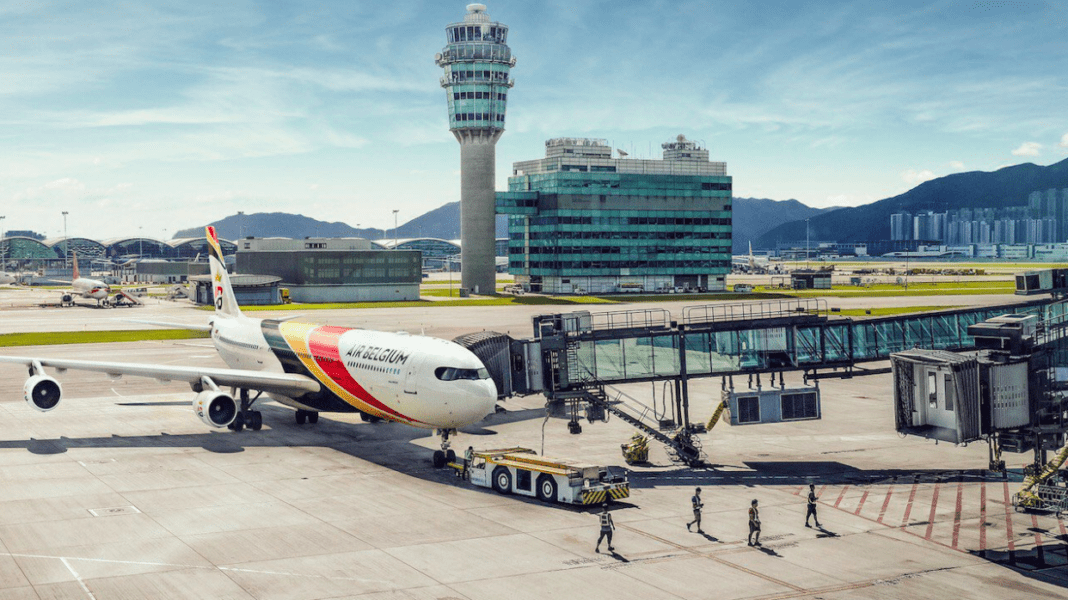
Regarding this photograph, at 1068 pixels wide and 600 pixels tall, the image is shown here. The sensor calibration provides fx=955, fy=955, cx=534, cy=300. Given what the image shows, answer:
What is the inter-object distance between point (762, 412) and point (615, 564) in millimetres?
18991

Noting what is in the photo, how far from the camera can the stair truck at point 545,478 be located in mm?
38562

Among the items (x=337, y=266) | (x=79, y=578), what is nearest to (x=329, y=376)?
(x=79, y=578)

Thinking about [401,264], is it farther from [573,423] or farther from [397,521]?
[397,521]

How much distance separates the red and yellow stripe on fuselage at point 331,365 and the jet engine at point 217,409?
179 inches

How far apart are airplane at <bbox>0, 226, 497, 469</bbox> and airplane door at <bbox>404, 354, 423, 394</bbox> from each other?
1.8 inches

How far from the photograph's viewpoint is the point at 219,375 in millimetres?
53969

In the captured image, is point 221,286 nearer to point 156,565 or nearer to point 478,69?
point 156,565

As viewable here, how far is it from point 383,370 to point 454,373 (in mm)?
4801

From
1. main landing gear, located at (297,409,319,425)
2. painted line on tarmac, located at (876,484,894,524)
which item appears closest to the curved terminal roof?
main landing gear, located at (297,409,319,425)

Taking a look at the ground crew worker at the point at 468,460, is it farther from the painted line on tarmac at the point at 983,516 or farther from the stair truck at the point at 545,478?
the painted line on tarmac at the point at 983,516

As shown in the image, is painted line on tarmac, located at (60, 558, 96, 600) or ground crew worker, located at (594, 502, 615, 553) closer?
painted line on tarmac, located at (60, 558, 96, 600)

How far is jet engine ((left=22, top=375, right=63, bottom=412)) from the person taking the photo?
51.9m

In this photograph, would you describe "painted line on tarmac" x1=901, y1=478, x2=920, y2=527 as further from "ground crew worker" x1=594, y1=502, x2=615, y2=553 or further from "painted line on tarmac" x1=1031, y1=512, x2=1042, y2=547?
"ground crew worker" x1=594, y1=502, x2=615, y2=553

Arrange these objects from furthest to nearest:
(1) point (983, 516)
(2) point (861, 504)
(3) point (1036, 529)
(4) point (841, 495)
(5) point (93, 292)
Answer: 1. (5) point (93, 292)
2. (4) point (841, 495)
3. (2) point (861, 504)
4. (1) point (983, 516)
5. (3) point (1036, 529)
